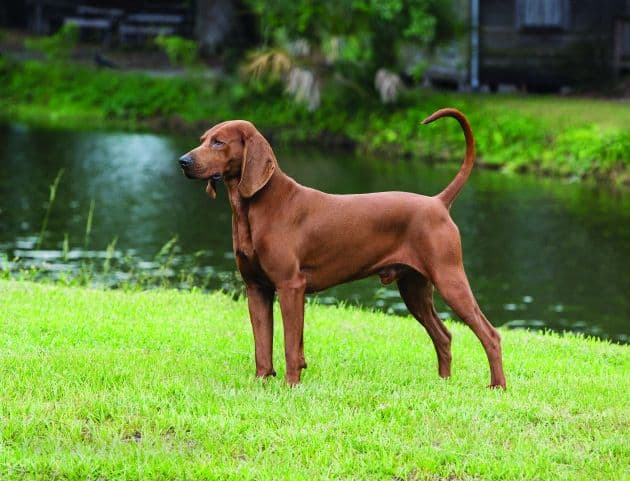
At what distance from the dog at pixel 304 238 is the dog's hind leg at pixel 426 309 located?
0.91 ft

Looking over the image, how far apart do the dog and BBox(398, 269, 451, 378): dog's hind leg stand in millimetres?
277

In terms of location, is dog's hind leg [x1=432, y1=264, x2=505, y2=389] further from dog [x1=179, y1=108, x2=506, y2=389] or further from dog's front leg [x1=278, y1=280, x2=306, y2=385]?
dog's front leg [x1=278, y1=280, x2=306, y2=385]

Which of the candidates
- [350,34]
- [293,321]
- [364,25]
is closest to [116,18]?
[350,34]

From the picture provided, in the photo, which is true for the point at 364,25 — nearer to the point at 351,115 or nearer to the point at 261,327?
the point at 351,115

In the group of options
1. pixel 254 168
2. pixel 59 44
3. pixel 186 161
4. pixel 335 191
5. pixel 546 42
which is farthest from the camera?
pixel 59 44

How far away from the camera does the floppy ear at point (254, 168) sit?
23.7 ft

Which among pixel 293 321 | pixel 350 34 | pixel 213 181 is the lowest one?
pixel 293 321

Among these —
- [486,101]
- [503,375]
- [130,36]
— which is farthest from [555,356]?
[130,36]

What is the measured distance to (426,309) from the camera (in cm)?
790

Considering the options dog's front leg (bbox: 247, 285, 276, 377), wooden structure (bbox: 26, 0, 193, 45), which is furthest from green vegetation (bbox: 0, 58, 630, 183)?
dog's front leg (bbox: 247, 285, 276, 377)

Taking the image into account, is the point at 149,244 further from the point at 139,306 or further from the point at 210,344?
the point at 210,344

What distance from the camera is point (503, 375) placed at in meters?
7.61

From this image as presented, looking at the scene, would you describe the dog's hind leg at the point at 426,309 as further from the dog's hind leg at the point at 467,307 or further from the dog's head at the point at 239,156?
the dog's head at the point at 239,156

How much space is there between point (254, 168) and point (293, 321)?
977 millimetres
